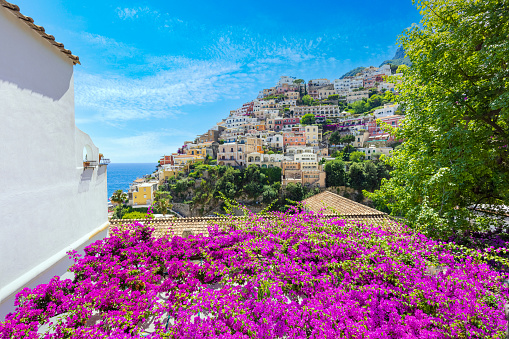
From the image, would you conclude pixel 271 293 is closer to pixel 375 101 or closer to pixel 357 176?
pixel 357 176

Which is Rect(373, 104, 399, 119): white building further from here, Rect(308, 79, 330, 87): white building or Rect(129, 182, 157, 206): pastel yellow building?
Rect(129, 182, 157, 206): pastel yellow building

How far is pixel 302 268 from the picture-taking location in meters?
3.99

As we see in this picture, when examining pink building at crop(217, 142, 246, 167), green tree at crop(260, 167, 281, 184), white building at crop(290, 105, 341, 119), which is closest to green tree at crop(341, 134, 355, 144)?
white building at crop(290, 105, 341, 119)

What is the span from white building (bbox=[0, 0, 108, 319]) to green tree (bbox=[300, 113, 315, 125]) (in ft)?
214

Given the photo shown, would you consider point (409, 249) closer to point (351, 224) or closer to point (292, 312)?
point (351, 224)

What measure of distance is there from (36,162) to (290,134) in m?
55.7

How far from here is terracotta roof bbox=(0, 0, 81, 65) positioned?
3351 mm

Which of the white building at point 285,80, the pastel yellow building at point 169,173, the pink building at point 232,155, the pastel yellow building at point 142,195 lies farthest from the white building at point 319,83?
the pastel yellow building at point 142,195

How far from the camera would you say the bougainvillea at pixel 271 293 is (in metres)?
2.63

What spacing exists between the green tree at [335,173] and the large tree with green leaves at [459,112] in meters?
35.9

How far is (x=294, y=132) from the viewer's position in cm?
5847

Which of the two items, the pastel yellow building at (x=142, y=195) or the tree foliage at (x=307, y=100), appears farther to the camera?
the tree foliage at (x=307, y=100)

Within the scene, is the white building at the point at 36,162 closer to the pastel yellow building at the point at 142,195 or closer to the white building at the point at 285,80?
the pastel yellow building at the point at 142,195

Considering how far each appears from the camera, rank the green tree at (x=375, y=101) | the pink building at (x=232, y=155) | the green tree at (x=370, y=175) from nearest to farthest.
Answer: the green tree at (x=370, y=175), the pink building at (x=232, y=155), the green tree at (x=375, y=101)
